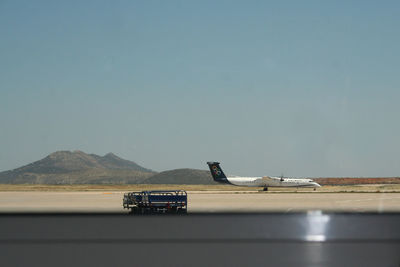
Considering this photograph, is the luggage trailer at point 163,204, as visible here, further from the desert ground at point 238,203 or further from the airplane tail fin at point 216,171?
the airplane tail fin at point 216,171

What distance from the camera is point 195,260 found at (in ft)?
67.9

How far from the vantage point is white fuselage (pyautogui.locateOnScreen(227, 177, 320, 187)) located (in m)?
133

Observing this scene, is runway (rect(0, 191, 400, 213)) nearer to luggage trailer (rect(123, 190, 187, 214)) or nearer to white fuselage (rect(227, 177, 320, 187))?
luggage trailer (rect(123, 190, 187, 214))

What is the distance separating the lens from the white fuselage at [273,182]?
133 metres

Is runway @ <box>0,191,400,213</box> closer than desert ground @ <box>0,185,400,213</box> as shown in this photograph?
Yes

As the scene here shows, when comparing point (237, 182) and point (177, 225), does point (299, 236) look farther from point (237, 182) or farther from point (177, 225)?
point (237, 182)

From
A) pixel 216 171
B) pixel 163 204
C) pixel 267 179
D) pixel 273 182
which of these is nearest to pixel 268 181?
pixel 267 179

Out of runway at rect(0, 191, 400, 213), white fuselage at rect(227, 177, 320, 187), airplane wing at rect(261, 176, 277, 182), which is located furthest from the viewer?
white fuselage at rect(227, 177, 320, 187)

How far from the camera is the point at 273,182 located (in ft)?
438

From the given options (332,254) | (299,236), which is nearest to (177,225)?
(299,236)

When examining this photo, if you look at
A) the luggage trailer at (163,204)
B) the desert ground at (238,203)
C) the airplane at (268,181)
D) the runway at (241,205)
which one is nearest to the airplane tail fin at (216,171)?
the airplane at (268,181)

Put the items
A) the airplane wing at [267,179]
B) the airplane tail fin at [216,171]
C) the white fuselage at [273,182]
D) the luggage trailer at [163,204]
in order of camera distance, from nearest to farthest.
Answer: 1. the luggage trailer at [163,204]
2. the airplane wing at [267,179]
3. the white fuselage at [273,182]
4. the airplane tail fin at [216,171]

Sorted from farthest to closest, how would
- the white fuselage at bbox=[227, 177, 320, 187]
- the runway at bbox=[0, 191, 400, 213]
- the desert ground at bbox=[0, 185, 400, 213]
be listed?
the white fuselage at bbox=[227, 177, 320, 187] < the desert ground at bbox=[0, 185, 400, 213] < the runway at bbox=[0, 191, 400, 213]

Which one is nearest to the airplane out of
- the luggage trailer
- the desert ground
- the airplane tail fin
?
the airplane tail fin
